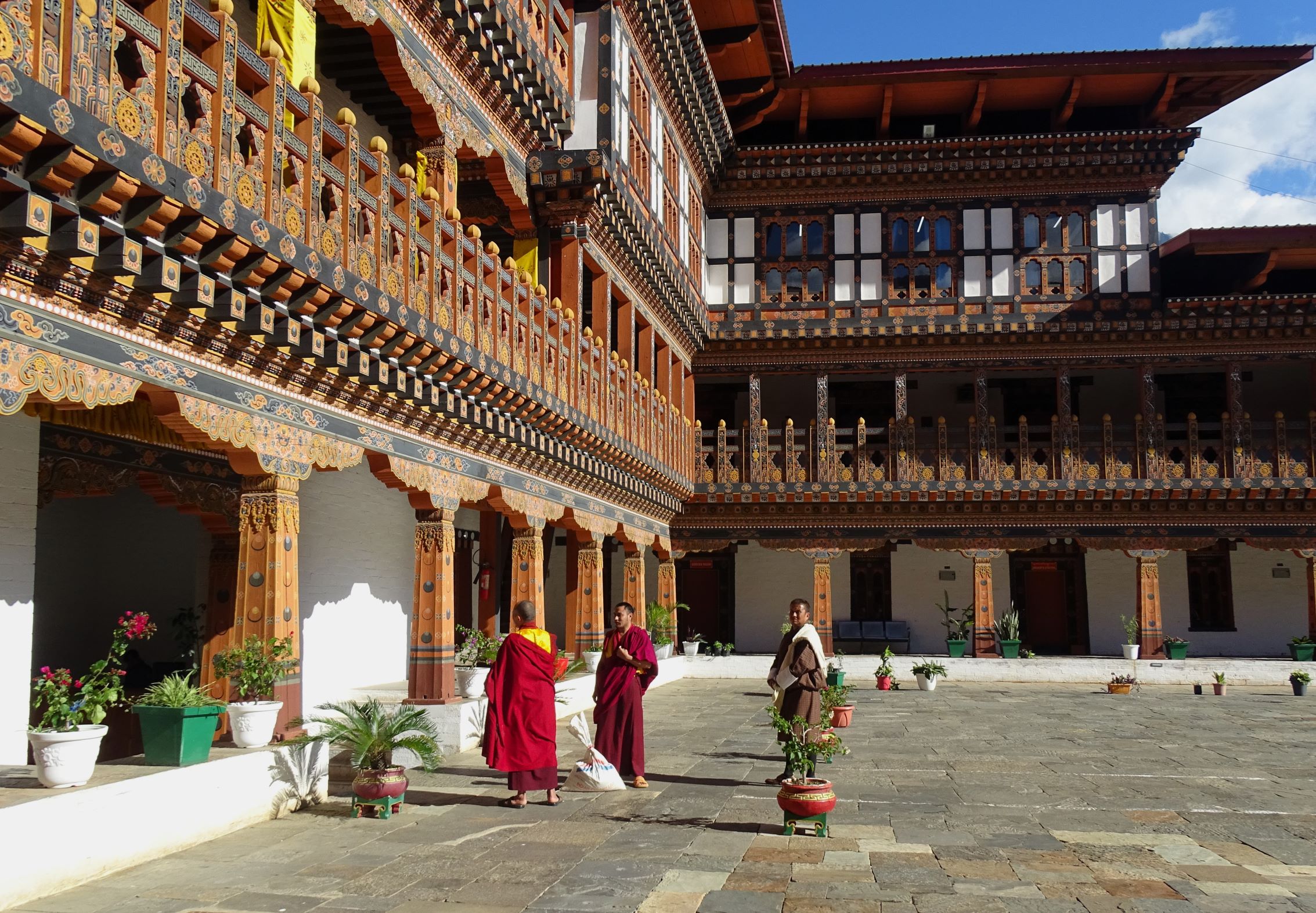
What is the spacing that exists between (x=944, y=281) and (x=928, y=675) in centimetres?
818

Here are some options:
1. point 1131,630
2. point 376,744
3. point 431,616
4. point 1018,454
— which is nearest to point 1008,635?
point 1131,630

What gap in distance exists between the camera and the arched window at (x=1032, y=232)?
23703mm

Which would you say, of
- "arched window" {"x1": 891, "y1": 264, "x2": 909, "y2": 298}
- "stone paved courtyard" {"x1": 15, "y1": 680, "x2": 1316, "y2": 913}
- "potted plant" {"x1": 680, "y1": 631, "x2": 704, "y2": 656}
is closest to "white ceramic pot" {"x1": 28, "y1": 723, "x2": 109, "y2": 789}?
"stone paved courtyard" {"x1": 15, "y1": 680, "x2": 1316, "y2": 913}

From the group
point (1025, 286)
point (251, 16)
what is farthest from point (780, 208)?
point (251, 16)

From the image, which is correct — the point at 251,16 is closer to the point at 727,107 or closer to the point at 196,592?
the point at 196,592

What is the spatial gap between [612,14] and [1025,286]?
37.6 feet

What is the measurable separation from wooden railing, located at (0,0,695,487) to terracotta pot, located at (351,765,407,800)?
9.89ft

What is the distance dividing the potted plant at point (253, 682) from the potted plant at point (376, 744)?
1.11 ft

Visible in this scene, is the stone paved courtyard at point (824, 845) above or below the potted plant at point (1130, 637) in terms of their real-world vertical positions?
below

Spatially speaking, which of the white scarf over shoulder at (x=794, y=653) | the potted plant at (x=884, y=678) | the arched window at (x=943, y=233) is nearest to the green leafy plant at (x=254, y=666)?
the white scarf over shoulder at (x=794, y=653)

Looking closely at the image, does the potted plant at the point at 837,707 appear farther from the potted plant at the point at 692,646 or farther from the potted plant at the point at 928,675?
the potted plant at the point at 692,646

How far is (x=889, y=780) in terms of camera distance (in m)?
10.1

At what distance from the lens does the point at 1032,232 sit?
23781 millimetres

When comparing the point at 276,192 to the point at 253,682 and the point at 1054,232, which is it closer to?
the point at 253,682
